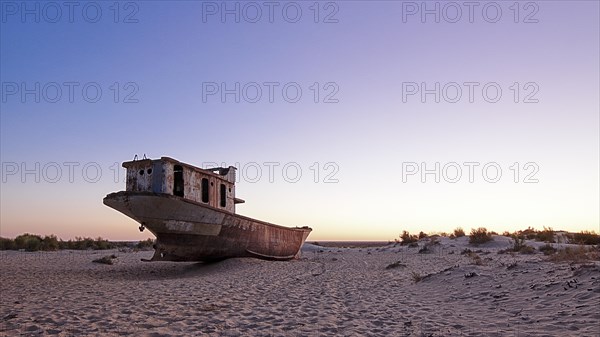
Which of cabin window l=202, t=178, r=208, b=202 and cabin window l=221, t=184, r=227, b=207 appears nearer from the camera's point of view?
cabin window l=202, t=178, r=208, b=202

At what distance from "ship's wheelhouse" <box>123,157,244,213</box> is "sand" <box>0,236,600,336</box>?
347 cm

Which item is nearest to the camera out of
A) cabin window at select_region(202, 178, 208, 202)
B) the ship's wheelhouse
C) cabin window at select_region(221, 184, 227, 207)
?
the ship's wheelhouse

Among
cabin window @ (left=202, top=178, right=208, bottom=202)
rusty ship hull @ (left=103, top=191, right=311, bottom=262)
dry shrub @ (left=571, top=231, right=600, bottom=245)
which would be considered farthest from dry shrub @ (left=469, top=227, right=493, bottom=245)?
cabin window @ (left=202, top=178, right=208, bottom=202)

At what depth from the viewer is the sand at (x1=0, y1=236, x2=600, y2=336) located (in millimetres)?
5617

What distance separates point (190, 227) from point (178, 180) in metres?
1.72

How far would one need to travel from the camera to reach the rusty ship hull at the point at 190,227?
42.1ft

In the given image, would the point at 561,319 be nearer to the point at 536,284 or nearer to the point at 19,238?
the point at 536,284

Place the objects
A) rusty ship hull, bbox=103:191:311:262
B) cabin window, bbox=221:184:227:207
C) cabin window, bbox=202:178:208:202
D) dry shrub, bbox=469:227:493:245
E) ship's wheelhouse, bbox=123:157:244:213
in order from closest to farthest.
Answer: rusty ship hull, bbox=103:191:311:262 → ship's wheelhouse, bbox=123:157:244:213 → cabin window, bbox=202:178:208:202 → cabin window, bbox=221:184:227:207 → dry shrub, bbox=469:227:493:245

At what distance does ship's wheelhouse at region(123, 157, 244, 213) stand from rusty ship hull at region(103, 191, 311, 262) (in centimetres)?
60

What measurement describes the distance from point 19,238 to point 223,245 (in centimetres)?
2399

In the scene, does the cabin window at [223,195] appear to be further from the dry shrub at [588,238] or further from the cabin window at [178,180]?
the dry shrub at [588,238]

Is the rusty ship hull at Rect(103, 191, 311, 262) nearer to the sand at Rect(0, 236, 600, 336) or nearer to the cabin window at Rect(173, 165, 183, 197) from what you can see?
the cabin window at Rect(173, 165, 183, 197)

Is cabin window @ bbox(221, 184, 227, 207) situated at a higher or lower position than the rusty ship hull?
higher

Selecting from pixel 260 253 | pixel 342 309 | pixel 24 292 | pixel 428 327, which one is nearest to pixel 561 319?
pixel 428 327
